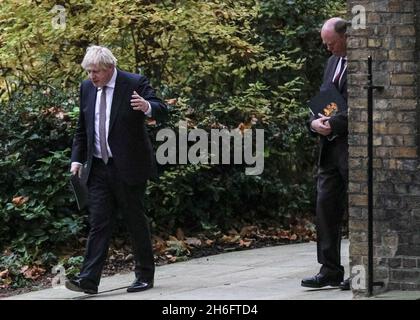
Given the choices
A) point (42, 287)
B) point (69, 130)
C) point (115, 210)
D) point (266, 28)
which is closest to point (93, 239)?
point (115, 210)

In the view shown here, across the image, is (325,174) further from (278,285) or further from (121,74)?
(121,74)

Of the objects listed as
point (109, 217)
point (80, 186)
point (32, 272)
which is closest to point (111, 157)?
point (80, 186)

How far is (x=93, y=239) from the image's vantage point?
799 centimetres

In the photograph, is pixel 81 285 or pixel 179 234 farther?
pixel 179 234

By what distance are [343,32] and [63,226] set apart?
332 cm

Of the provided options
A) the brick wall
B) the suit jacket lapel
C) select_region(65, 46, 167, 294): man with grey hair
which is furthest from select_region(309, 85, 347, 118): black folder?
the suit jacket lapel

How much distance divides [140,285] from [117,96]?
1514 millimetres

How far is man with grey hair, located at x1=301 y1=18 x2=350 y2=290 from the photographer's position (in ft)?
25.7

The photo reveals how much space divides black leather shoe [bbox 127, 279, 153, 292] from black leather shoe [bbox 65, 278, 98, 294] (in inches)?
12.4

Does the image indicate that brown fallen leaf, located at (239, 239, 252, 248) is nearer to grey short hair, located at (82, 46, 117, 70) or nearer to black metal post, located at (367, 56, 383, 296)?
grey short hair, located at (82, 46, 117, 70)

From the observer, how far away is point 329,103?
7.89 m

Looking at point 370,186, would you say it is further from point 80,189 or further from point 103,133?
point 80,189

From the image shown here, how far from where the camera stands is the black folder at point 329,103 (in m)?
7.80

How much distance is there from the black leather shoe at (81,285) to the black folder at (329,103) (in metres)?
2.19
